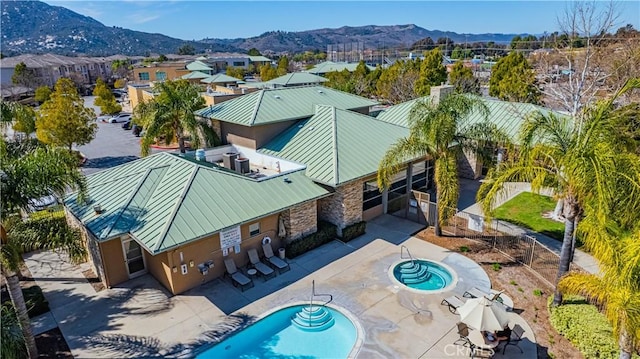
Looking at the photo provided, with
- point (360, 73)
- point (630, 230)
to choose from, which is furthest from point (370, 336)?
point (360, 73)

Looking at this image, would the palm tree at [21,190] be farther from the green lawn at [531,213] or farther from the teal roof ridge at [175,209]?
the green lawn at [531,213]

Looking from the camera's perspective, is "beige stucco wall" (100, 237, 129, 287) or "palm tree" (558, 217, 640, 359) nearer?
"palm tree" (558, 217, 640, 359)

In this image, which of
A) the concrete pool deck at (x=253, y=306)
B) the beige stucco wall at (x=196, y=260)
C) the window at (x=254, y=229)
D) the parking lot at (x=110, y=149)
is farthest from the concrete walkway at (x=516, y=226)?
the parking lot at (x=110, y=149)

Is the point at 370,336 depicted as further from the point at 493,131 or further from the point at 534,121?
the point at 493,131

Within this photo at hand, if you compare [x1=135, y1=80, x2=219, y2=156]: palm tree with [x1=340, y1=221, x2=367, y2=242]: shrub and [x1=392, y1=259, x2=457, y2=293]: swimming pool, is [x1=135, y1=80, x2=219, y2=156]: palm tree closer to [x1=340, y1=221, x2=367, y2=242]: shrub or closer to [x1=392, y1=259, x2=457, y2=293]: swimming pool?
[x1=340, y1=221, x2=367, y2=242]: shrub

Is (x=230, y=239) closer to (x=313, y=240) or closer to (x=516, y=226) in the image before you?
(x=313, y=240)

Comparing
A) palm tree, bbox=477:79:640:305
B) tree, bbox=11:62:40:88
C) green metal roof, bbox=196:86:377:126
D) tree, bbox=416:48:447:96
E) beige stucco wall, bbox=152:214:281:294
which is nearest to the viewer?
palm tree, bbox=477:79:640:305

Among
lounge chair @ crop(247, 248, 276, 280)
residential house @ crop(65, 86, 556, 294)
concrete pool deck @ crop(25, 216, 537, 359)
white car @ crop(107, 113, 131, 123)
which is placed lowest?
concrete pool deck @ crop(25, 216, 537, 359)

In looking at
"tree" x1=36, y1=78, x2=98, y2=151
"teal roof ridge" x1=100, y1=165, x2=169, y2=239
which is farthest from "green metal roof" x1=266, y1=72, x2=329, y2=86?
"teal roof ridge" x1=100, y1=165, x2=169, y2=239
